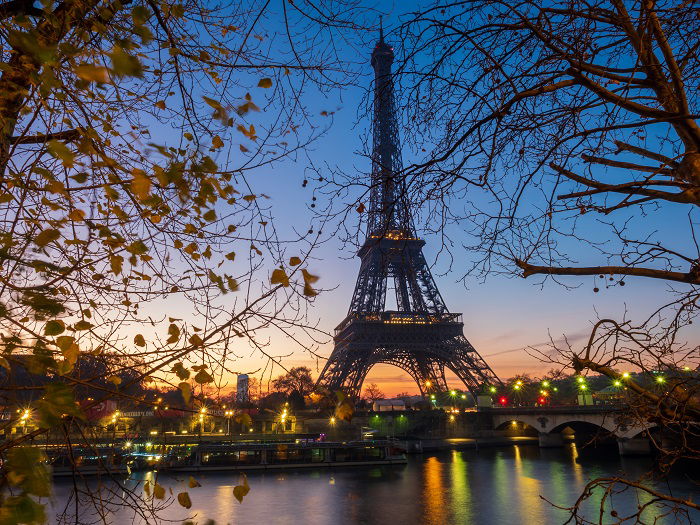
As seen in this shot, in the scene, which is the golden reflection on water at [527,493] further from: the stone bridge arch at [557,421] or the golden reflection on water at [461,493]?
the stone bridge arch at [557,421]

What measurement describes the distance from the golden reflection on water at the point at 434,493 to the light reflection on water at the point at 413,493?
53mm

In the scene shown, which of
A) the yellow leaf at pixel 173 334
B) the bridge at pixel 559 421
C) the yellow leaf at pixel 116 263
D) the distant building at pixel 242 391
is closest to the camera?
the yellow leaf at pixel 116 263

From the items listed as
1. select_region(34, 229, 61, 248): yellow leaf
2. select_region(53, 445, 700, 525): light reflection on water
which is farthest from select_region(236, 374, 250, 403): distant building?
select_region(53, 445, 700, 525): light reflection on water

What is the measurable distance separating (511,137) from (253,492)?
33.1 m

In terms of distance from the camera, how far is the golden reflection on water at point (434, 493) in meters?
25.0

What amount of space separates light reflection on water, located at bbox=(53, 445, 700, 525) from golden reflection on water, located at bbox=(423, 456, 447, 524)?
53 millimetres

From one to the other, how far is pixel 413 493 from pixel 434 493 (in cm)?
140

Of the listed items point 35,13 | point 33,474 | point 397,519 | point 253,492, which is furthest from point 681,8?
point 253,492

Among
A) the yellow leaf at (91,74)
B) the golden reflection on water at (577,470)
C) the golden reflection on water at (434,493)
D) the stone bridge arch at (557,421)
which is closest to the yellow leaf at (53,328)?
the yellow leaf at (91,74)

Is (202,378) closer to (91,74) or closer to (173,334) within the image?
(173,334)

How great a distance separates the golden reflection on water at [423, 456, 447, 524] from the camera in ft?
81.9

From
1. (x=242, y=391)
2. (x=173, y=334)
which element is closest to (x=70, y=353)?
(x=173, y=334)

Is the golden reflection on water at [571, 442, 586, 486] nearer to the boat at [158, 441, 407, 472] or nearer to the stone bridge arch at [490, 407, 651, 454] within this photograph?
the stone bridge arch at [490, 407, 651, 454]

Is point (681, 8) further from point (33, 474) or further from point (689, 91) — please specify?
point (33, 474)
